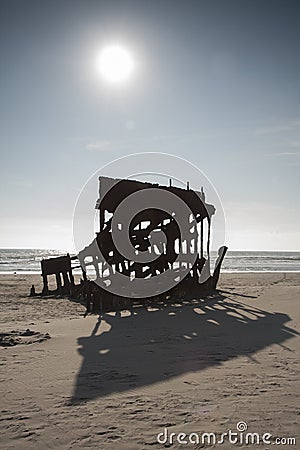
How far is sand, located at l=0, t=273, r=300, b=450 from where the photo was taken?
4.45m

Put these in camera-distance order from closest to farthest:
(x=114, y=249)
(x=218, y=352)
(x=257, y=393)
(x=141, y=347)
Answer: (x=257, y=393) → (x=218, y=352) → (x=141, y=347) → (x=114, y=249)

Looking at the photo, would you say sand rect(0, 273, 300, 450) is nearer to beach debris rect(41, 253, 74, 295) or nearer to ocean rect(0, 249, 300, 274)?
beach debris rect(41, 253, 74, 295)

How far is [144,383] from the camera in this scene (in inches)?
234

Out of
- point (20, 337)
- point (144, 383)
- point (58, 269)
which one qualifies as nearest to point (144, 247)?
point (58, 269)

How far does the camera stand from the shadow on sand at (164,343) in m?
6.24

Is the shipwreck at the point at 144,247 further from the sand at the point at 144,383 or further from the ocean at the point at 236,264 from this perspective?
the ocean at the point at 236,264

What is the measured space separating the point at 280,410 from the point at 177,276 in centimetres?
1259

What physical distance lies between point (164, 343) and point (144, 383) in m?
2.71

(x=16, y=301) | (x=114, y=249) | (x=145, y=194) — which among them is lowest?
(x=16, y=301)

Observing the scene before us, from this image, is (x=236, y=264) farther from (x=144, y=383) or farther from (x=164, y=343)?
(x=144, y=383)

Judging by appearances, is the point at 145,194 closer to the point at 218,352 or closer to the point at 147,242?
the point at 147,242

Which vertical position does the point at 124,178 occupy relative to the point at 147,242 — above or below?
above

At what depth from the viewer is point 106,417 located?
4.75 meters

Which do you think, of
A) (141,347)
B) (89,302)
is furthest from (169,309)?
(141,347)
